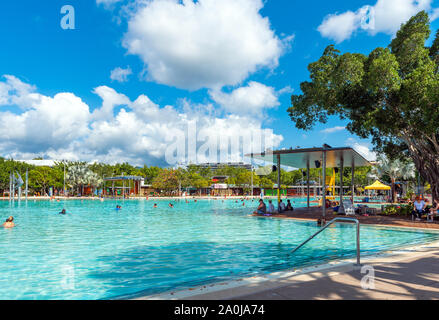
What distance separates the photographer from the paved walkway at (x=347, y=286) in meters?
4.39

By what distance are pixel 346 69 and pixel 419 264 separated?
11723 mm

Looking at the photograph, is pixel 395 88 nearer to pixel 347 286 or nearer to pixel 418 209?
pixel 418 209

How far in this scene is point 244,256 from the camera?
934cm

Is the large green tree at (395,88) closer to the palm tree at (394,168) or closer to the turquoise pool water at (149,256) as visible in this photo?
the turquoise pool water at (149,256)

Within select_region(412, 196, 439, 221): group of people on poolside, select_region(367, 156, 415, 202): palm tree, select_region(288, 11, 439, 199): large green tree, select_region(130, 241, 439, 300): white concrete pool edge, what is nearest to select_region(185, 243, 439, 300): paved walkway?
select_region(130, 241, 439, 300): white concrete pool edge

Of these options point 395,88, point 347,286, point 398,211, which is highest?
point 395,88

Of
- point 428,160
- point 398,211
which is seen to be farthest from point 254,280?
point 398,211

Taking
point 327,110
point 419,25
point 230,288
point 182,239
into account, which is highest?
point 419,25

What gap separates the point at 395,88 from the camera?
1455cm

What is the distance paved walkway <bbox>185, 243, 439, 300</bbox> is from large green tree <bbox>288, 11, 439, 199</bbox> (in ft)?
32.4

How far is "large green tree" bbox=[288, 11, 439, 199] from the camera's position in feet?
46.1

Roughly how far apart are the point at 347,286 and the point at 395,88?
12.6 meters
